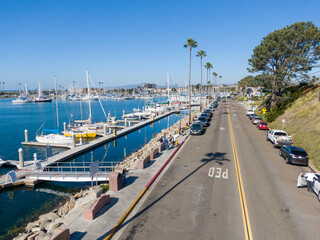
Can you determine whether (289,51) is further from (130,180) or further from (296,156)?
(130,180)

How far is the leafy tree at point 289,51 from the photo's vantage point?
124 ft

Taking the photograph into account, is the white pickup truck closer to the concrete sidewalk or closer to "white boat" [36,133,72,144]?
the concrete sidewalk

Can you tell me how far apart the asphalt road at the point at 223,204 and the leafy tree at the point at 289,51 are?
84.6ft

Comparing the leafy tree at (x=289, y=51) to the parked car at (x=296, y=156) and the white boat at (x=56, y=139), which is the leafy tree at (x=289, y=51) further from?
the white boat at (x=56, y=139)

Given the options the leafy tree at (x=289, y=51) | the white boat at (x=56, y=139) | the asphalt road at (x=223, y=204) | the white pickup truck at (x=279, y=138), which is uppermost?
the leafy tree at (x=289, y=51)

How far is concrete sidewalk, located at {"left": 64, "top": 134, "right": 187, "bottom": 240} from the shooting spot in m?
9.67

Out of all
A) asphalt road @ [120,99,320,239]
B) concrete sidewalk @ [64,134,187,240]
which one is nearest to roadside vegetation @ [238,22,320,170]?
asphalt road @ [120,99,320,239]

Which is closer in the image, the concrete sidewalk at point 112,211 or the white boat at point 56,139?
the concrete sidewalk at point 112,211

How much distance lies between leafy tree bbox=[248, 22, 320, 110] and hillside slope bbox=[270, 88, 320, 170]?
489 centimetres

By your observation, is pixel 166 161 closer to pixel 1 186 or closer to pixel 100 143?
pixel 1 186

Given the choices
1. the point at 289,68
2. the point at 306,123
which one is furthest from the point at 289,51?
the point at 306,123

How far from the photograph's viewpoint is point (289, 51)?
129 ft

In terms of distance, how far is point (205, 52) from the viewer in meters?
70.5

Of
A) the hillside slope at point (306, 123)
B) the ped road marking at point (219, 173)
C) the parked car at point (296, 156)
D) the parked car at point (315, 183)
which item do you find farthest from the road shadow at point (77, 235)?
the hillside slope at point (306, 123)
